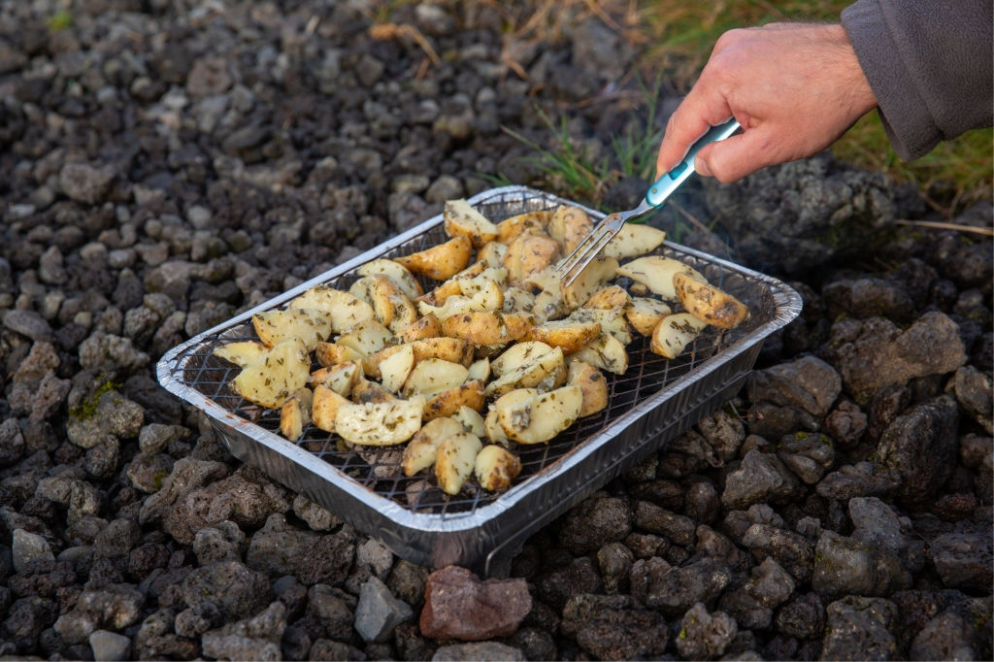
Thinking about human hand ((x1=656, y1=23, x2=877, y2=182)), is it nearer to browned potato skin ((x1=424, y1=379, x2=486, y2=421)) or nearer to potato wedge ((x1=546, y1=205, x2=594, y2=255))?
potato wedge ((x1=546, y1=205, x2=594, y2=255))

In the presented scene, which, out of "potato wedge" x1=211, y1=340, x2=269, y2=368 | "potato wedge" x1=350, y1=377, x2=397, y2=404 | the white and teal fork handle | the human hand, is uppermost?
the human hand

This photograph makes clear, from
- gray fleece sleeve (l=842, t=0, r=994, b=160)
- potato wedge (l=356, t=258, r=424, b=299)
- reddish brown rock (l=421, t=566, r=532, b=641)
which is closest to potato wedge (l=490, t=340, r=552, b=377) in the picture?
potato wedge (l=356, t=258, r=424, b=299)

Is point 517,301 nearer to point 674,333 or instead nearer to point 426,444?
point 674,333

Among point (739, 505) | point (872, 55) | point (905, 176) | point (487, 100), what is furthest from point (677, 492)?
point (487, 100)

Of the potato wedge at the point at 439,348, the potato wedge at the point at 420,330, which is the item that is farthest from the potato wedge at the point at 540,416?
the potato wedge at the point at 420,330

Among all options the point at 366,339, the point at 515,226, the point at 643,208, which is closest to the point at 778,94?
the point at 643,208

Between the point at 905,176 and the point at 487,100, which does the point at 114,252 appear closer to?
the point at 487,100
